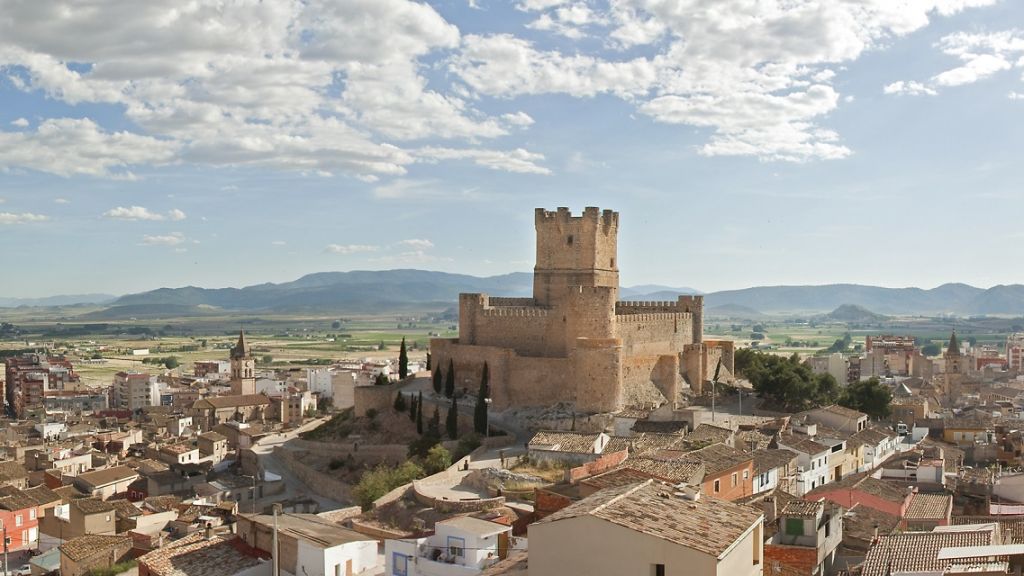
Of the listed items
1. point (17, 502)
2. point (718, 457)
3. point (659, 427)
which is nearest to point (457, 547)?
point (718, 457)

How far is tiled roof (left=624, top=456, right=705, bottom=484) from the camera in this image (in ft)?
70.3

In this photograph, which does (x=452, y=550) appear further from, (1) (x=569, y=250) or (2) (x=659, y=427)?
(1) (x=569, y=250)

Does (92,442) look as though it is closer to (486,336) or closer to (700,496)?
(486,336)

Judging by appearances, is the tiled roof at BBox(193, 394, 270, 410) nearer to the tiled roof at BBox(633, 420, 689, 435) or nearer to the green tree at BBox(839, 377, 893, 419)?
the tiled roof at BBox(633, 420, 689, 435)

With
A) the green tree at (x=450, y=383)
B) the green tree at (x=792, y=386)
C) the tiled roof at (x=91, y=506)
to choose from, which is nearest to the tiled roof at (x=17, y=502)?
the tiled roof at (x=91, y=506)

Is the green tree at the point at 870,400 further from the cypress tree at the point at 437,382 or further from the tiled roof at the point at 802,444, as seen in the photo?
the cypress tree at the point at 437,382

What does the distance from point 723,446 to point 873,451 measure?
9.82 meters

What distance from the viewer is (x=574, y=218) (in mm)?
43219

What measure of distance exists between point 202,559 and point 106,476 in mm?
24738

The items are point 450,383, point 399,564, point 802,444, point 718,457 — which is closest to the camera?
point 399,564

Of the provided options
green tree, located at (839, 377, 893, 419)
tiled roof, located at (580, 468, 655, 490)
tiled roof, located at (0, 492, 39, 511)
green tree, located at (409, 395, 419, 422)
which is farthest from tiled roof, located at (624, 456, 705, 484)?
tiled roof, located at (0, 492, 39, 511)

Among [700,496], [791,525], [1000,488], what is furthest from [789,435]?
[700,496]

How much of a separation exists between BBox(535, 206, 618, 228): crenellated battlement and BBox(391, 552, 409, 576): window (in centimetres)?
2751

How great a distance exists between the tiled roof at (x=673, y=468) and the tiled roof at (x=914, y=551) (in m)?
6.00
